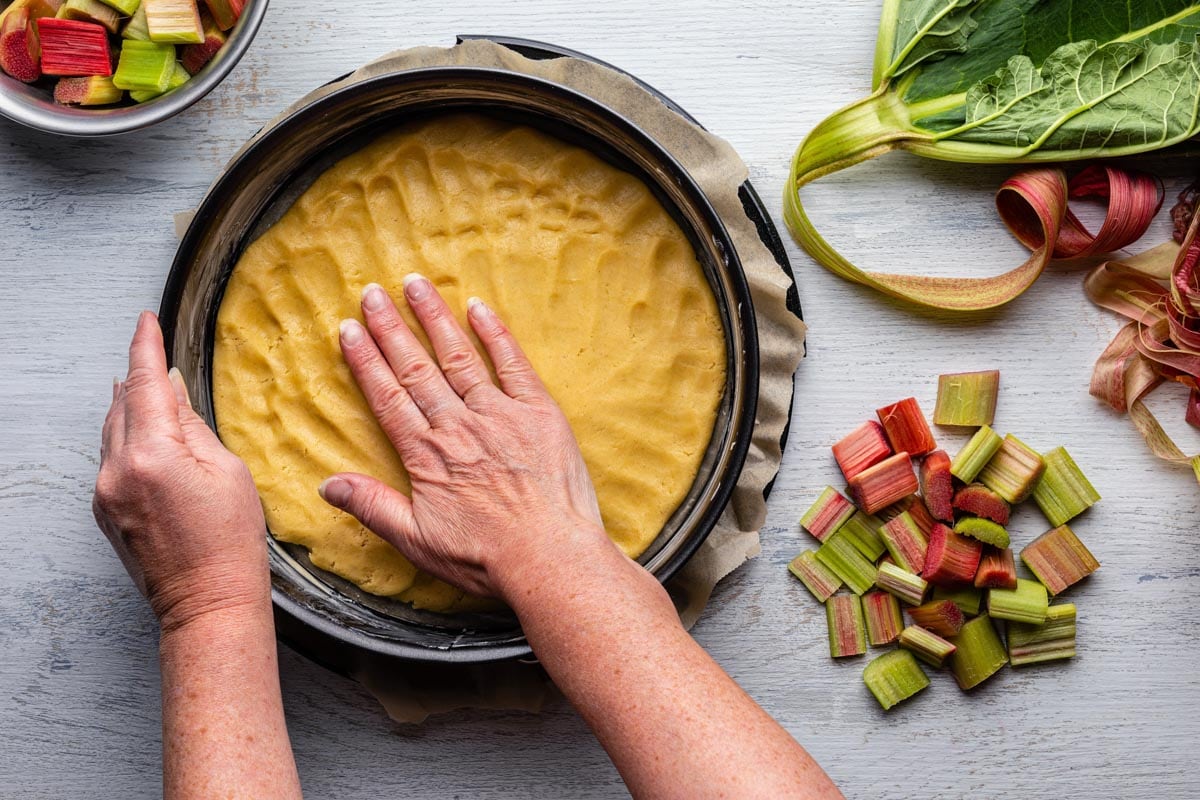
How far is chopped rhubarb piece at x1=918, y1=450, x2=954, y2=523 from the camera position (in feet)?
5.15

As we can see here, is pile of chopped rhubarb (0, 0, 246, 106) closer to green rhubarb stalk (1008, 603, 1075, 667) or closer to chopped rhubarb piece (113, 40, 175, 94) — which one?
chopped rhubarb piece (113, 40, 175, 94)

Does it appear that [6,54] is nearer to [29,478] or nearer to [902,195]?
[29,478]

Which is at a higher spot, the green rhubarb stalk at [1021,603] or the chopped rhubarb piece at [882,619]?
the green rhubarb stalk at [1021,603]

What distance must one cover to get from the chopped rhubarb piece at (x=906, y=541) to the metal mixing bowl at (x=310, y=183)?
40cm

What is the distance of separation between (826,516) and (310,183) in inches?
39.9

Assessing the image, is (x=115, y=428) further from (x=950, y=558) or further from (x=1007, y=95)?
(x=1007, y=95)

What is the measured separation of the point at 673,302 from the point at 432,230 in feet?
1.26

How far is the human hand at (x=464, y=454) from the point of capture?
122 cm

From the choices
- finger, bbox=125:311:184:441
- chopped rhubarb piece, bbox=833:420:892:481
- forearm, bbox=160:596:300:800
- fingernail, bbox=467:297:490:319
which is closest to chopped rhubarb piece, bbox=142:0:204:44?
finger, bbox=125:311:184:441

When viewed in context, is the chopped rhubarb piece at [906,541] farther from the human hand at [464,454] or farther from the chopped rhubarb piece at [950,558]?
the human hand at [464,454]

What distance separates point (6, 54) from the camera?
1.46 meters

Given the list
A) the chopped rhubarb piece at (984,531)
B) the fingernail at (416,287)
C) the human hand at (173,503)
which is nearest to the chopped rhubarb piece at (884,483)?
the chopped rhubarb piece at (984,531)

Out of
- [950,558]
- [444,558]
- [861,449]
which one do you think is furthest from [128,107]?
[950,558]

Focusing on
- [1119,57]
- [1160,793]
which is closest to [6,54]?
[1119,57]
